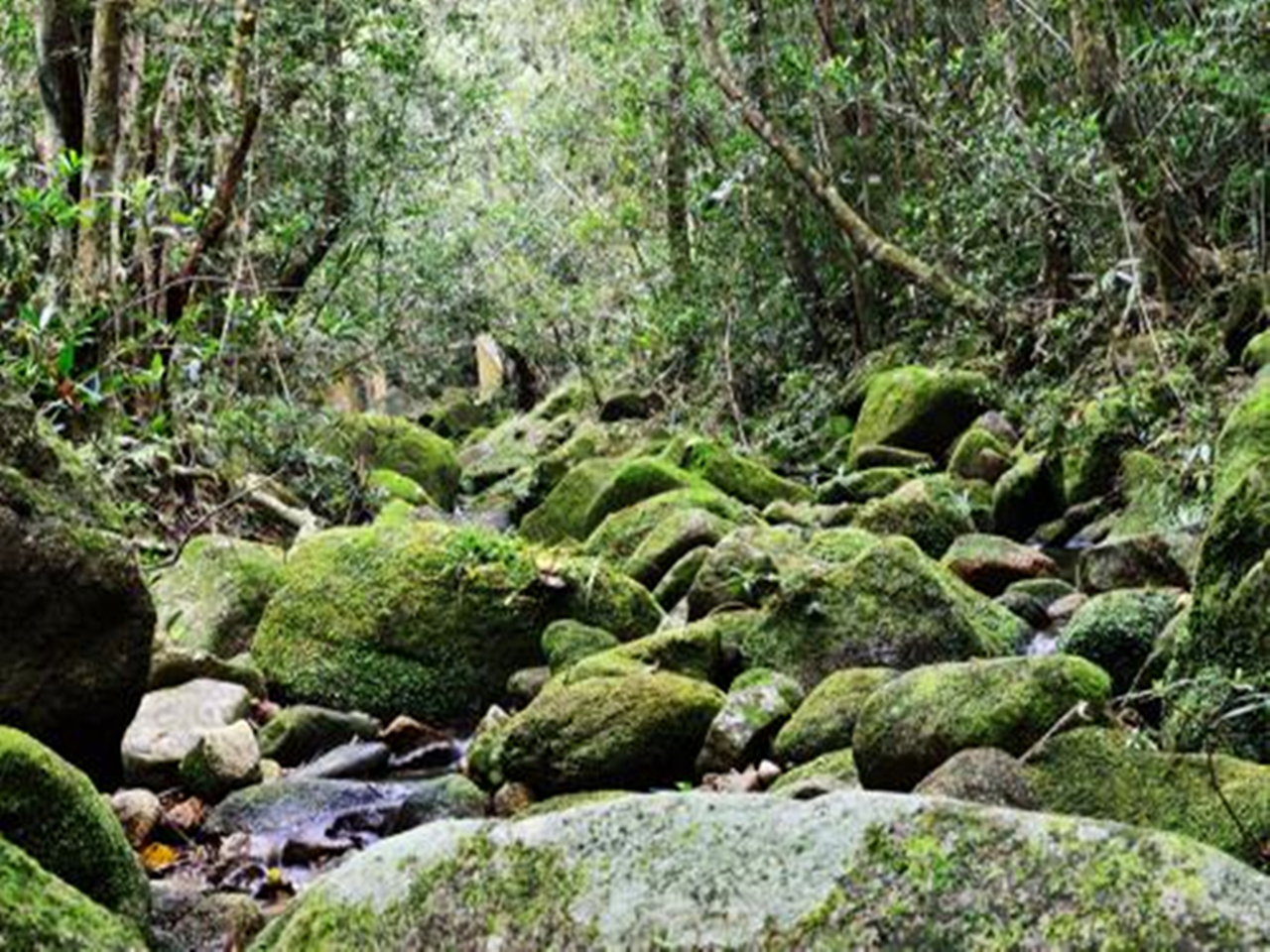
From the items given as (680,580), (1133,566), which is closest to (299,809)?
(680,580)

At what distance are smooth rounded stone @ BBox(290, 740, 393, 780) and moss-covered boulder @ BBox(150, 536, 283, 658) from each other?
1963 millimetres

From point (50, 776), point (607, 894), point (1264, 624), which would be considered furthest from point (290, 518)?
point (607, 894)

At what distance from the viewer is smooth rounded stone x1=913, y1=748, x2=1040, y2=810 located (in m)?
4.01

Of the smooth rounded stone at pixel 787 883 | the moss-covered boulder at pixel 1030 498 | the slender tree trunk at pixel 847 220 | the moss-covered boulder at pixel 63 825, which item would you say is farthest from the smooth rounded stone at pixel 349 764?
the slender tree trunk at pixel 847 220

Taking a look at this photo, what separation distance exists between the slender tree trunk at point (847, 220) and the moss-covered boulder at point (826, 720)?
301 inches

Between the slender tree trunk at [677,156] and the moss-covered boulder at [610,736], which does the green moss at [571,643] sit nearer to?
the moss-covered boulder at [610,736]

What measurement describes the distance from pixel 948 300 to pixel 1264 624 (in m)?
9.13

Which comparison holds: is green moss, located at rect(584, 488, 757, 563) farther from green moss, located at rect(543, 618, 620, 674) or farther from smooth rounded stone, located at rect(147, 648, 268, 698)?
smooth rounded stone, located at rect(147, 648, 268, 698)

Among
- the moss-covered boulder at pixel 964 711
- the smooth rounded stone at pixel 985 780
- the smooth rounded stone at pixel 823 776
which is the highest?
the smooth rounded stone at pixel 985 780

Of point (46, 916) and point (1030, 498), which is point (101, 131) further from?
point (1030, 498)

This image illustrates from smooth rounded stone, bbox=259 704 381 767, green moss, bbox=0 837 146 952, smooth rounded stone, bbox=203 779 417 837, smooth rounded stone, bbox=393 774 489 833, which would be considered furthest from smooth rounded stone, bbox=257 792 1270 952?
smooth rounded stone, bbox=259 704 381 767

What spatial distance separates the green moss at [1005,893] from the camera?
6.19 ft

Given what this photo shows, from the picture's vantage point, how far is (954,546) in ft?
29.9

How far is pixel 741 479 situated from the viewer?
12750mm
